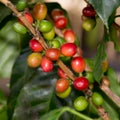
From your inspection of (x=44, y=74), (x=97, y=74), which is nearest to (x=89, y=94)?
(x=97, y=74)

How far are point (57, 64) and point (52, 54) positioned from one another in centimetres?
13

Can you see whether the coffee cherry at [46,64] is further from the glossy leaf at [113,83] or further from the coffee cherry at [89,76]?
the glossy leaf at [113,83]

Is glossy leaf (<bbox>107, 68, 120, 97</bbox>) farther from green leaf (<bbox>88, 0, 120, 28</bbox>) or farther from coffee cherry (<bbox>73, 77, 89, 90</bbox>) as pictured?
green leaf (<bbox>88, 0, 120, 28</bbox>)

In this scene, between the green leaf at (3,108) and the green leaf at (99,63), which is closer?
the green leaf at (99,63)

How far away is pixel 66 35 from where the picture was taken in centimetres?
73

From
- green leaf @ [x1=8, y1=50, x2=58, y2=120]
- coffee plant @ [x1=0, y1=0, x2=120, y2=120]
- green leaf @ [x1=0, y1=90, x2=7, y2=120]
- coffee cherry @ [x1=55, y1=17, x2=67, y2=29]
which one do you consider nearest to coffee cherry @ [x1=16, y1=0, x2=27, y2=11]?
coffee plant @ [x1=0, y1=0, x2=120, y2=120]

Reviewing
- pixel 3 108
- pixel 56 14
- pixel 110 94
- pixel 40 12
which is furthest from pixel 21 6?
pixel 3 108

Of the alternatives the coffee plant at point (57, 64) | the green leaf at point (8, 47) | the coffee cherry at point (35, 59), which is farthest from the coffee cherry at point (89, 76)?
the green leaf at point (8, 47)

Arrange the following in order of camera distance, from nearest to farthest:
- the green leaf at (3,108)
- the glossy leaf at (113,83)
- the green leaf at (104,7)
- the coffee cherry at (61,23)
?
the green leaf at (104,7) → the coffee cherry at (61,23) → the glossy leaf at (113,83) → the green leaf at (3,108)

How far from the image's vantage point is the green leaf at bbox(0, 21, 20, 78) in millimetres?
905

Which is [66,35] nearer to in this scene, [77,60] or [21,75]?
[77,60]

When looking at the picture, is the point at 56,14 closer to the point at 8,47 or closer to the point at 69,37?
the point at 69,37

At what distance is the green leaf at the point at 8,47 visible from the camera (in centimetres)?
91

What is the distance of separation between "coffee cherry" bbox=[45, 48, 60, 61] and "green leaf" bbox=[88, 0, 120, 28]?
0.14m
